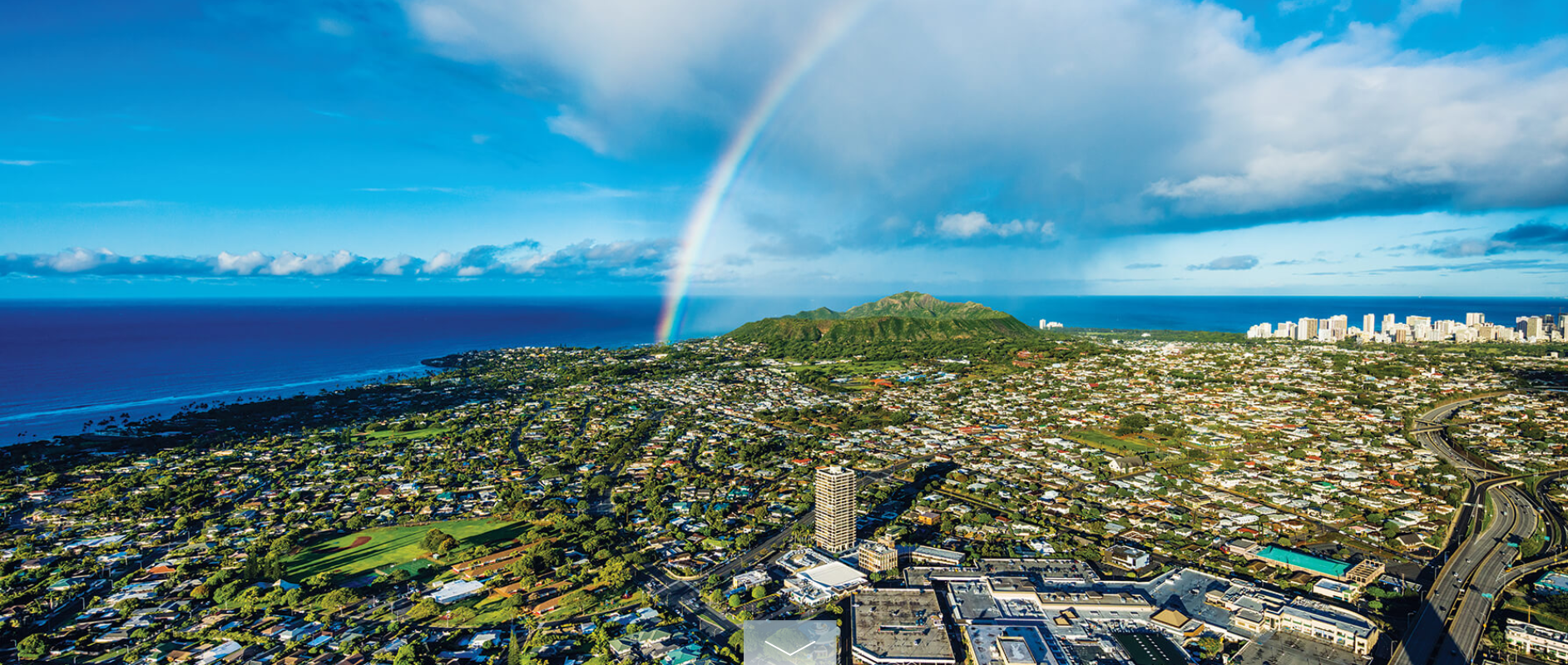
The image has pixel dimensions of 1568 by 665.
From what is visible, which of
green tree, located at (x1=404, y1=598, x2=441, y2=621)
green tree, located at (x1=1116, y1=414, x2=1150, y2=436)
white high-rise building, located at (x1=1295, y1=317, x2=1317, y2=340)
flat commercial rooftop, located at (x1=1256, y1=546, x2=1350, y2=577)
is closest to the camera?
green tree, located at (x1=404, y1=598, x2=441, y2=621)

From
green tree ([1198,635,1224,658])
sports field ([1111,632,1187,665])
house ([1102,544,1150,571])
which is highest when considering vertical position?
house ([1102,544,1150,571])

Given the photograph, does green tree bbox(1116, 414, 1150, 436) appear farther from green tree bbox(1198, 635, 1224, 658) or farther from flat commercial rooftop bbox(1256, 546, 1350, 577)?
green tree bbox(1198, 635, 1224, 658)

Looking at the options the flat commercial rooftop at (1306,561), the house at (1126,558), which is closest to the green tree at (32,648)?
the house at (1126,558)

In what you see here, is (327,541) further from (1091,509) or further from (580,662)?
(1091,509)

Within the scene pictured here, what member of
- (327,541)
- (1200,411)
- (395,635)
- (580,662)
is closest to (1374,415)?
(1200,411)

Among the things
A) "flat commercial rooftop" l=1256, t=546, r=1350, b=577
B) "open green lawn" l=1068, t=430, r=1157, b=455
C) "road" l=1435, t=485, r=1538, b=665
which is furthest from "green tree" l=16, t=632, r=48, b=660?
"open green lawn" l=1068, t=430, r=1157, b=455

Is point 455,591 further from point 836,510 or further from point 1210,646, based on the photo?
point 1210,646

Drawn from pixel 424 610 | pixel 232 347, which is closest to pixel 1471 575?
pixel 424 610

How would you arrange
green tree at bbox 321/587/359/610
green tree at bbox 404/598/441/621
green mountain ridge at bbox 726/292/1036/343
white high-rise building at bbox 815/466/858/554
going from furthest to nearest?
1. green mountain ridge at bbox 726/292/1036/343
2. white high-rise building at bbox 815/466/858/554
3. green tree at bbox 321/587/359/610
4. green tree at bbox 404/598/441/621
